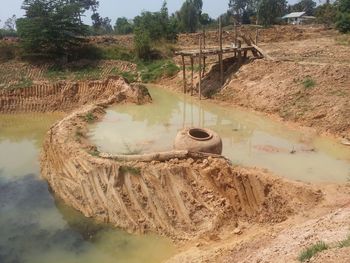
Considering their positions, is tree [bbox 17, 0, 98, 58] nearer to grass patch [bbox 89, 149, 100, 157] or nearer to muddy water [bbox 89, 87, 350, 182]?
muddy water [bbox 89, 87, 350, 182]

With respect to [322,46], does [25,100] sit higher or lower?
lower

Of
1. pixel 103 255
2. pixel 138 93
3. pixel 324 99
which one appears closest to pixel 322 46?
pixel 324 99

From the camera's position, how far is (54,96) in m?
25.5

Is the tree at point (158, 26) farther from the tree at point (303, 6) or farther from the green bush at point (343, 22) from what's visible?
the tree at point (303, 6)

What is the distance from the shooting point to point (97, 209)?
1216 centimetres

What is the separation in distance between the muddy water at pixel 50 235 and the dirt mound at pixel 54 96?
385 inches

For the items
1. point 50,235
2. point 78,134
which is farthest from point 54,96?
point 50,235

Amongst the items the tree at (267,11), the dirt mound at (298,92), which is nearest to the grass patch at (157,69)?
the dirt mound at (298,92)

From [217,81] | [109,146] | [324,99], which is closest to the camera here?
[109,146]

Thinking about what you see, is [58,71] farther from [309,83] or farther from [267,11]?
[267,11]

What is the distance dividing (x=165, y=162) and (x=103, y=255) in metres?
3.08

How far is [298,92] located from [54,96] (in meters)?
14.7

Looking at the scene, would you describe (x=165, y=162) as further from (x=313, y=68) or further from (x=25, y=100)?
(x=25, y=100)

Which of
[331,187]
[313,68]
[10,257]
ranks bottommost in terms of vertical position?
[10,257]
